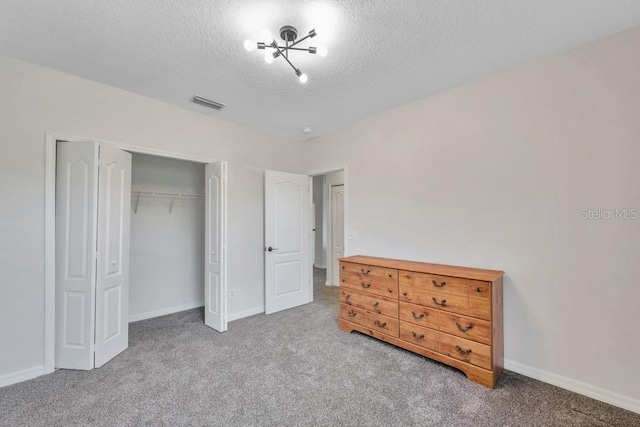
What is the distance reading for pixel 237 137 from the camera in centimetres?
375

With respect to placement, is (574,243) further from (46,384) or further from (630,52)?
(46,384)

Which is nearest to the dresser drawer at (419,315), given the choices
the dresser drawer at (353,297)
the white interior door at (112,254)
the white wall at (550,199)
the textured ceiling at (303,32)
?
the dresser drawer at (353,297)

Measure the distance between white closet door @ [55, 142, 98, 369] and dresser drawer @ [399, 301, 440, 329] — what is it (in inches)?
114

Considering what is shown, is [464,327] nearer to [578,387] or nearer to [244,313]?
[578,387]

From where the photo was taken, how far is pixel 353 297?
3.12 metres

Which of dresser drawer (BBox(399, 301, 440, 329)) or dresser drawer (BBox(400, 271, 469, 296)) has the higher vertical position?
dresser drawer (BBox(400, 271, 469, 296))

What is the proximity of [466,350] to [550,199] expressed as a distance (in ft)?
4.68

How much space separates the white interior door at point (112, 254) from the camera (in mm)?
2492

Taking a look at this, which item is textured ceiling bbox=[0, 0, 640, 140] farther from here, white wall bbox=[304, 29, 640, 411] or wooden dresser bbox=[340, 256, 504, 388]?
wooden dresser bbox=[340, 256, 504, 388]

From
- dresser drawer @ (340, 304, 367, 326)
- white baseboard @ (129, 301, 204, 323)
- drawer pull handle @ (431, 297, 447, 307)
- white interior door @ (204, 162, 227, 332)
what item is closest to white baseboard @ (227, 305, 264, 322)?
white interior door @ (204, 162, 227, 332)

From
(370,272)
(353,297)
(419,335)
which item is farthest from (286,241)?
(419,335)

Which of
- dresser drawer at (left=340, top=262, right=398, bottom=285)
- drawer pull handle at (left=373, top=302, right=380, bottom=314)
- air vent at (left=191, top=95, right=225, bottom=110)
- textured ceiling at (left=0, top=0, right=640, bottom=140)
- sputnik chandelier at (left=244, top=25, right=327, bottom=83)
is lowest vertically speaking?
drawer pull handle at (left=373, top=302, right=380, bottom=314)

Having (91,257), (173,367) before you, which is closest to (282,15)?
(91,257)

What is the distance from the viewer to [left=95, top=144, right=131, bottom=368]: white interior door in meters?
2.49
